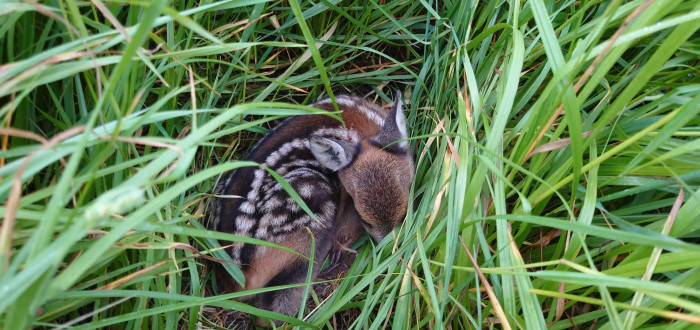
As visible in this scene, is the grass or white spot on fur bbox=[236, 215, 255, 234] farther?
white spot on fur bbox=[236, 215, 255, 234]

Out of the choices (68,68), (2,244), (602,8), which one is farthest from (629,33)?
(2,244)

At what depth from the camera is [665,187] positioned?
2.23 m

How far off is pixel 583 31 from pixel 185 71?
6.36ft

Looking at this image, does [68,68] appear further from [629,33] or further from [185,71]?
[629,33]

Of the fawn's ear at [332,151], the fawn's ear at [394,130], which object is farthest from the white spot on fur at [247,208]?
the fawn's ear at [394,130]

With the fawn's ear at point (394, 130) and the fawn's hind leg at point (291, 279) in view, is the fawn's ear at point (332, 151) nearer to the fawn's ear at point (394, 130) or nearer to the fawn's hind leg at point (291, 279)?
the fawn's ear at point (394, 130)

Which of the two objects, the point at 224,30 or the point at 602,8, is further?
the point at 224,30

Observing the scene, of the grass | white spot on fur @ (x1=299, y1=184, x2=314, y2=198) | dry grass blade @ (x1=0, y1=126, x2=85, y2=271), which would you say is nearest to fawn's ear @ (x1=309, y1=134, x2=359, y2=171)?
white spot on fur @ (x1=299, y1=184, x2=314, y2=198)

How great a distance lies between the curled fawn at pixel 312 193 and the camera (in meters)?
2.95

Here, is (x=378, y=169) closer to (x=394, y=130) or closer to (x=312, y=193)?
(x=394, y=130)

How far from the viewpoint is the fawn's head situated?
3.05 m

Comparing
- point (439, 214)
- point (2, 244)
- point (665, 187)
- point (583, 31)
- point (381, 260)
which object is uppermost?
point (583, 31)

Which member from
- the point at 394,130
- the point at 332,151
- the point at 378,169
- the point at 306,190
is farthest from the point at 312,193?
the point at 394,130

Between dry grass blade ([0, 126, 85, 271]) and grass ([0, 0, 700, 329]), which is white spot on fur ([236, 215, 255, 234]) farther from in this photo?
dry grass blade ([0, 126, 85, 271])
